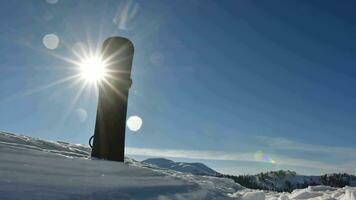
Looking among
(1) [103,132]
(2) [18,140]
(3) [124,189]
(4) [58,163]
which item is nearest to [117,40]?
(1) [103,132]

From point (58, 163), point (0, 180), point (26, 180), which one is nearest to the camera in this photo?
point (0, 180)

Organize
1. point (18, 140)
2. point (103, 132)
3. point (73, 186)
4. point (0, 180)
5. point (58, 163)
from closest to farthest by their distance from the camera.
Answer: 1. point (0, 180)
2. point (73, 186)
3. point (58, 163)
4. point (18, 140)
5. point (103, 132)

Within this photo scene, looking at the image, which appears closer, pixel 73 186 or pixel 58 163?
pixel 73 186

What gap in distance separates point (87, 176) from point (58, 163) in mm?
620

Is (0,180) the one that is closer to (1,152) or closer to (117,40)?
(1,152)

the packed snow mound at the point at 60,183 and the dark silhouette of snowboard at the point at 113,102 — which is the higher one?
the dark silhouette of snowboard at the point at 113,102

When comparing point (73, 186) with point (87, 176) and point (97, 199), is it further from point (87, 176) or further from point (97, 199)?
point (87, 176)

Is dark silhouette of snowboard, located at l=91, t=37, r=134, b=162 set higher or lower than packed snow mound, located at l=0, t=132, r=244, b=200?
higher

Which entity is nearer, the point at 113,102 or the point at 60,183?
the point at 60,183

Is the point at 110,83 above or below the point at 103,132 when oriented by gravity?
above

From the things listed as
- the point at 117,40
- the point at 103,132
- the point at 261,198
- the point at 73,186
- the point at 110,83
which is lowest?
the point at 261,198

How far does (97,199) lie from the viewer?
9.55 feet

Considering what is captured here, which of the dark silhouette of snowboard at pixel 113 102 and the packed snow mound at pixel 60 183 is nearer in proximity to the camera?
the packed snow mound at pixel 60 183

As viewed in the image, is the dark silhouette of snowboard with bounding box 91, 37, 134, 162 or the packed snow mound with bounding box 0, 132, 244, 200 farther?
the dark silhouette of snowboard with bounding box 91, 37, 134, 162
